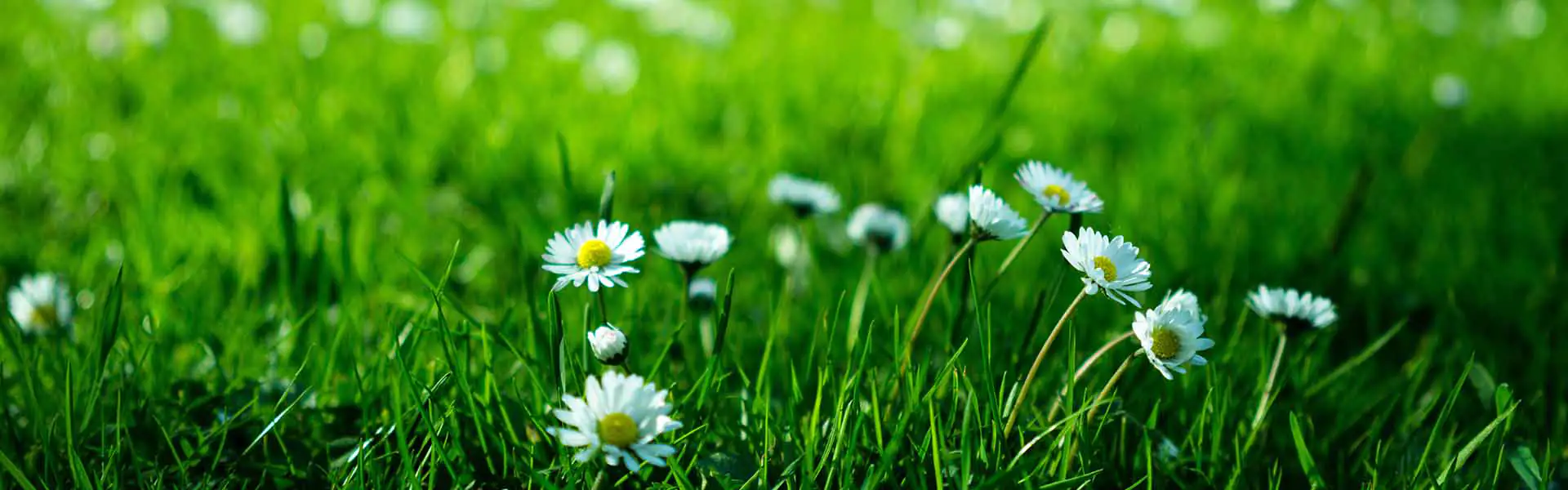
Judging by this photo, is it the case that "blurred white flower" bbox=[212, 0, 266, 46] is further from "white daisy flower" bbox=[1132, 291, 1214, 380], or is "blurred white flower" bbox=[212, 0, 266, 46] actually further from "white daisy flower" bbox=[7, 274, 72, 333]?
"white daisy flower" bbox=[1132, 291, 1214, 380]

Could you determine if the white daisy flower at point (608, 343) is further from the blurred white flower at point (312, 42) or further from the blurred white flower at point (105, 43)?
the blurred white flower at point (105, 43)

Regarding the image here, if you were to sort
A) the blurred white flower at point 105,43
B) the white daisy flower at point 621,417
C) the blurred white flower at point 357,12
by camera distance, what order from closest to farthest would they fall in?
the white daisy flower at point 621,417, the blurred white flower at point 105,43, the blurred white flower at point 357,12

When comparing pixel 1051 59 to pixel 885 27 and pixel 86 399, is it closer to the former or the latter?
pixel 885 27

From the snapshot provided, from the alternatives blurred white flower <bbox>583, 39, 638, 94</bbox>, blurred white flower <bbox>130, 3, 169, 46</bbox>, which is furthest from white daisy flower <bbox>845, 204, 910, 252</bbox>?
blurred white flower <bbox>130, 3, 169, 46</bbox>

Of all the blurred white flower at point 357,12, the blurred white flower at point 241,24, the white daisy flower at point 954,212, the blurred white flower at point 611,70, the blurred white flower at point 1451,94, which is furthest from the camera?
the blurred white flower at point 357,12

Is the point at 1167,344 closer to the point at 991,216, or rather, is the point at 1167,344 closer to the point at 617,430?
the point at 991,216

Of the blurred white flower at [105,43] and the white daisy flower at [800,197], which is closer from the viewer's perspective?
the white daisy flower at [800,197]

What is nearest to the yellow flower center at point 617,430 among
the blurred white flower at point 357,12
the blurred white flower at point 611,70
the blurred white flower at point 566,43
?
the blurred white flower at point 611,70
